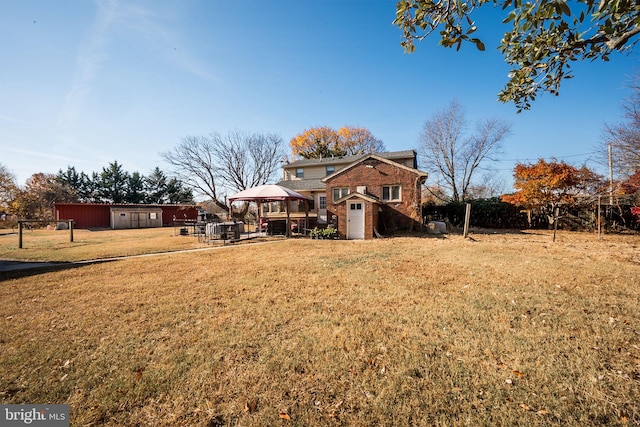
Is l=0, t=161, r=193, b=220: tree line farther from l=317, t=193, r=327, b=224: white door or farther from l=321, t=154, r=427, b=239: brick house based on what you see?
l=321, t=154, r=427, b=239: brick house

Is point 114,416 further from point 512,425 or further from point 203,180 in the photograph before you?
point 203,180

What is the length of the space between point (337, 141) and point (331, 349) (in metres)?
39.3

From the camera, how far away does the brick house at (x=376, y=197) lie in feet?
53.0

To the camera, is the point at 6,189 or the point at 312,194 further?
the point at 6,189

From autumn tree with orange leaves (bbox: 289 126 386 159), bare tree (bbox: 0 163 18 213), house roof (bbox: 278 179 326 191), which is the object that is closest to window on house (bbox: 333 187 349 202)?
house roof (bbox: 278 179 326 191)

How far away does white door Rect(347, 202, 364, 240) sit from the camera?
16.1m

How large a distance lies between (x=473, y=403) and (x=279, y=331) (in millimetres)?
2630

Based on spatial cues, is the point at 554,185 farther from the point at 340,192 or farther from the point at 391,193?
the point at 340,192

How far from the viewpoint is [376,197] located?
59.8ft

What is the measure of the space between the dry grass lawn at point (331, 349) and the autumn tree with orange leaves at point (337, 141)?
116 feet

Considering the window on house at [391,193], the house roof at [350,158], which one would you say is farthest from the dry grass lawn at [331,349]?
the house roof at [350,158]

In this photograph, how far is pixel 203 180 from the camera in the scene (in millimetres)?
31125

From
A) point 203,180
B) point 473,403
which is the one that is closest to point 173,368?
point 473,403

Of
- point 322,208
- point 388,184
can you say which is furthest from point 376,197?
point 322,208
